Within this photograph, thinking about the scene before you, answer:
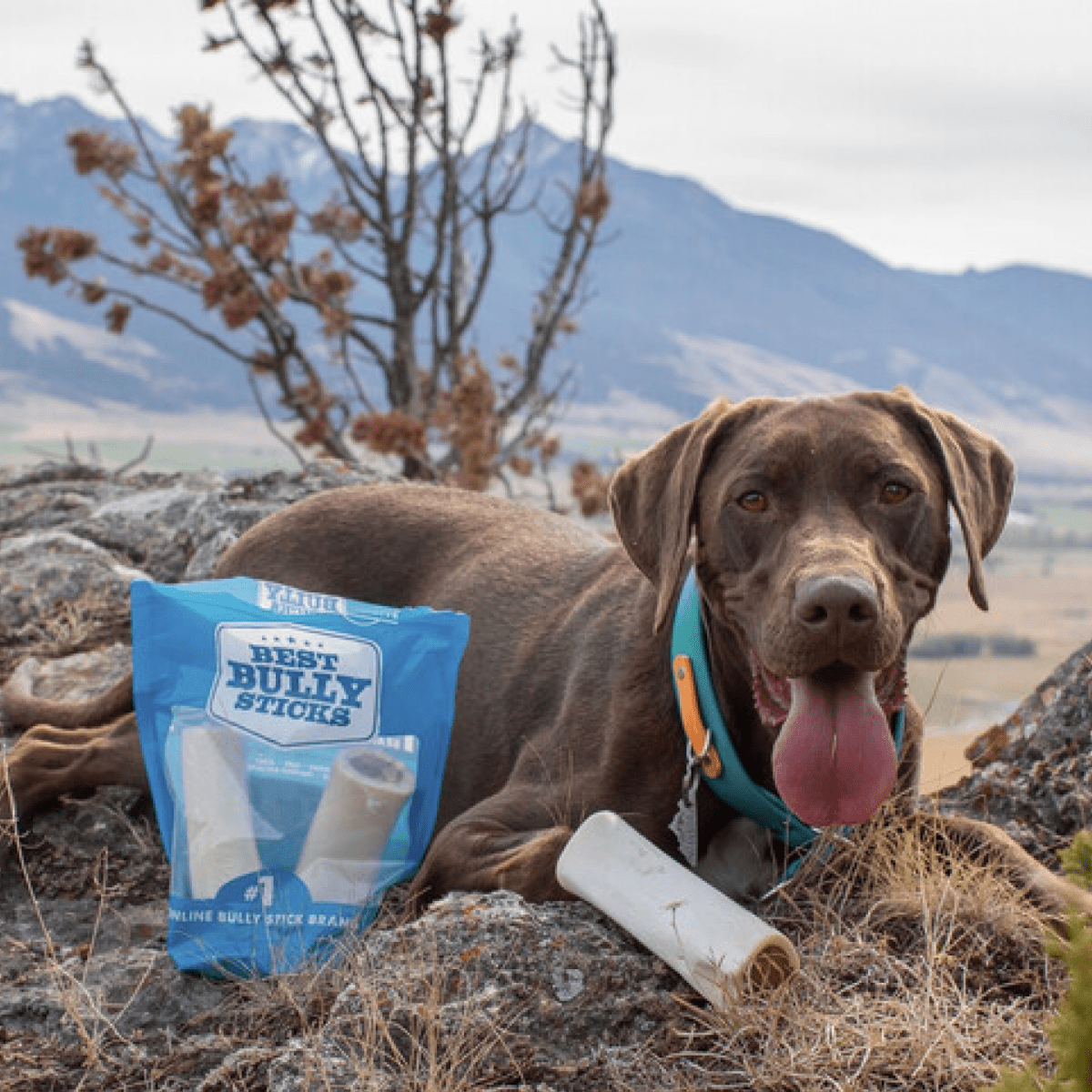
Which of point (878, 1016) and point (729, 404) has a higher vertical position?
point (729, 404)

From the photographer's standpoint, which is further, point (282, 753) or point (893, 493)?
point (282, 753)

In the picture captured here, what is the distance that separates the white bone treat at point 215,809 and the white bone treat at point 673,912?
75 centimetres

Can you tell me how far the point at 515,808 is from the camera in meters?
3.14

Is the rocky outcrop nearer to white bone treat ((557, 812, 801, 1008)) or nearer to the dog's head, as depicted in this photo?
white bone treat ((557, 812, 801, 1008))

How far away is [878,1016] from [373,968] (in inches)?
33.7

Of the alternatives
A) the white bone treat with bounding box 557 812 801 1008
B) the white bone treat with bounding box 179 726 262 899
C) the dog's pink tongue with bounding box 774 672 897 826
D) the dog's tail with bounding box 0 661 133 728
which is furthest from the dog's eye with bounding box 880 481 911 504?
the dog's tail with bounding box 0 661 133 728

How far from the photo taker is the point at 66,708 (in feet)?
13.6

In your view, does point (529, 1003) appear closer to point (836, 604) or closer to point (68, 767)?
point (836, 604)

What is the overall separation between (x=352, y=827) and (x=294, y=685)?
0.33 m

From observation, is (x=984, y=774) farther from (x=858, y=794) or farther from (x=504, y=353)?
(x=504, y=353)

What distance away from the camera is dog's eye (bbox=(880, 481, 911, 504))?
2789 mm

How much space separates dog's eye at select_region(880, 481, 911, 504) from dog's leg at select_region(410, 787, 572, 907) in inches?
34.8

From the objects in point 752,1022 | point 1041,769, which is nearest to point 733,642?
point 752,1022

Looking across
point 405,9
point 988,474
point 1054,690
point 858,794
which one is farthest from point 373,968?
point 405,9
